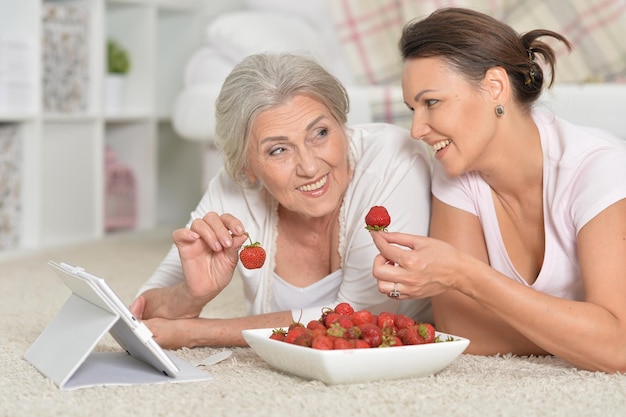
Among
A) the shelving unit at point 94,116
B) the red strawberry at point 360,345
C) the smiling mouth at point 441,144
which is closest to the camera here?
the red strawberry at point 360,345

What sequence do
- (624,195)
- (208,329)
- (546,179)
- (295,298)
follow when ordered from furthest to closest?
(295,298), (208,329), (546,179), (624,195)

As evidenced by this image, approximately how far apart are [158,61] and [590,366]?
3.40m

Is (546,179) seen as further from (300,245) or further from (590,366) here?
(300,245)

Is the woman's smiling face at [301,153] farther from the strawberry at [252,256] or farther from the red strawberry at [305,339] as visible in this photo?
the red strawberry at [305,339]

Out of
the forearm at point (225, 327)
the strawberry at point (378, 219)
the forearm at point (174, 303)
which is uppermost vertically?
the strawberry at point (378, 219)

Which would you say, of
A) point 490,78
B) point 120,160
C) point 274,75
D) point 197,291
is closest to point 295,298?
point 197,291

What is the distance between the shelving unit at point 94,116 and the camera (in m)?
3.69

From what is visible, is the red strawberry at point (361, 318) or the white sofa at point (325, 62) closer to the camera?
the red strawberry at point (361, 318)

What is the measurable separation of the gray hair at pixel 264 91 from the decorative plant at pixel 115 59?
2320 millimetres

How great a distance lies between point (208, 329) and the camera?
6.70ft

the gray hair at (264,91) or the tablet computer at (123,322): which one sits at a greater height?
the gray hair at (264,91)

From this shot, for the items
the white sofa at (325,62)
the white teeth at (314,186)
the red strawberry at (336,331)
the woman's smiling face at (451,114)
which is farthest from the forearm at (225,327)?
the white sofa at (325,62)

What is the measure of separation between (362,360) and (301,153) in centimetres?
51

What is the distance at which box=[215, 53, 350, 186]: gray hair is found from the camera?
1.99 meters
